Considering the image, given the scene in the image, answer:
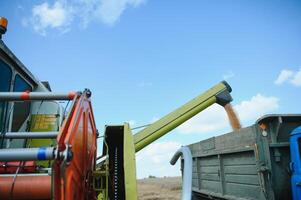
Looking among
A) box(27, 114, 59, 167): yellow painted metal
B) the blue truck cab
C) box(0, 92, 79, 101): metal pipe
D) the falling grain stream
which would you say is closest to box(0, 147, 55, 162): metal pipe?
box(0, 92, 79, 101): metal pipe

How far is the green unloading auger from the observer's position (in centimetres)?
310

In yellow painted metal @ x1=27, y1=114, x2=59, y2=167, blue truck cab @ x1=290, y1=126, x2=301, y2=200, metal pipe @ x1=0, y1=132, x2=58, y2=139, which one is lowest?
blue truck cab @ x1=290, y1=126, x2=301, y2=200

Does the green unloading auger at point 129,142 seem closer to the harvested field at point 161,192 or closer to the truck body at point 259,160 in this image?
the truck body at point 259,160

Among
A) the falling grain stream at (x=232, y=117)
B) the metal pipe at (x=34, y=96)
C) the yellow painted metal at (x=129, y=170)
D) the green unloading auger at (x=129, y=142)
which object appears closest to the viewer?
the metal pipe at (x=34, y=96)

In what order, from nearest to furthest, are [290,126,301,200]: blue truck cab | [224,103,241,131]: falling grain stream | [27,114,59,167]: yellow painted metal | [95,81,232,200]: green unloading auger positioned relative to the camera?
[95,81,232,200]: green unloading auger, [27,114,59,167]: yellow painted metal, [290,126,301,200]: blue truck cab, [224,103,241,131]: falling grain stream

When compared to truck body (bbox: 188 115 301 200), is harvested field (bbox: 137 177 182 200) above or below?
below

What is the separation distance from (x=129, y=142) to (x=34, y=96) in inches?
42.2

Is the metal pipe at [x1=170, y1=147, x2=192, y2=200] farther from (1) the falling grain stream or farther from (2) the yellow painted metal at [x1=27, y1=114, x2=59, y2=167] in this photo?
(1) the falling grain stream

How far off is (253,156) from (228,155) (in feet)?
3.76

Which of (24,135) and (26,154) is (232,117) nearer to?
(24,135)

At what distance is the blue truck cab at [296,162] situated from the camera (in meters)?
5.05

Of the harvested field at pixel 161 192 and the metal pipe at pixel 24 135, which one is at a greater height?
the metal pipe at pixel 24 135

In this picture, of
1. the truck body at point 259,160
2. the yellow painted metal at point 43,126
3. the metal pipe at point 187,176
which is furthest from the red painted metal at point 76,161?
the truck body at point 259,160

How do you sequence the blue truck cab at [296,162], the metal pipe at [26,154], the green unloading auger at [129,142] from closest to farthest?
1. the metal pipe at [26,154]
2. the green unloading auger at [129,142]
3. the blue truck cab at [296,162]
